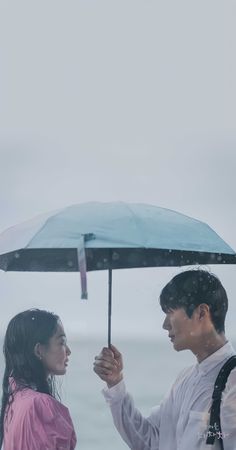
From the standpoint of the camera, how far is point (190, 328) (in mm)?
3281

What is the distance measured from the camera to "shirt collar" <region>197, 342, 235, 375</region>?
3.25m

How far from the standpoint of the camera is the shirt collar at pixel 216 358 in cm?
325

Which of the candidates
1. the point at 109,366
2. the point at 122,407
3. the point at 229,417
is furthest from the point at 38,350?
the point at 229,417

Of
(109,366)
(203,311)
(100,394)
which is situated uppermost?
(203,311)

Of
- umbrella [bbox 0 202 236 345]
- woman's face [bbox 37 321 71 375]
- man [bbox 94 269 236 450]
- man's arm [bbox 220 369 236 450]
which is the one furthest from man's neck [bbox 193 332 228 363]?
woman's face [bbox 37 321 71 375]

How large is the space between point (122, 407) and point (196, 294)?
22.0 inches

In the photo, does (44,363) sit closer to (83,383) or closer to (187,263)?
(187,263)

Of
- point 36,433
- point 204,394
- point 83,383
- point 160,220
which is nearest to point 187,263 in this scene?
point 160,220

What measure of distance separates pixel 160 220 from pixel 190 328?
1.42 feet

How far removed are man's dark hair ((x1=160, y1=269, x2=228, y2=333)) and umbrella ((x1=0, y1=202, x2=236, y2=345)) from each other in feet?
0.36

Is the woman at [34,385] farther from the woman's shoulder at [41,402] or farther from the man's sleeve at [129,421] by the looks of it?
the man's sleeve at [129,421]

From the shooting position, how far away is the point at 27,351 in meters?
3.44

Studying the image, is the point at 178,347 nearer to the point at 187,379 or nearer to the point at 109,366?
the point at 187,379

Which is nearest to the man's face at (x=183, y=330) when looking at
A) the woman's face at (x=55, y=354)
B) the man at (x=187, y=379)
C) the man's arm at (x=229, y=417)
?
the man at (x=187, y=379)
